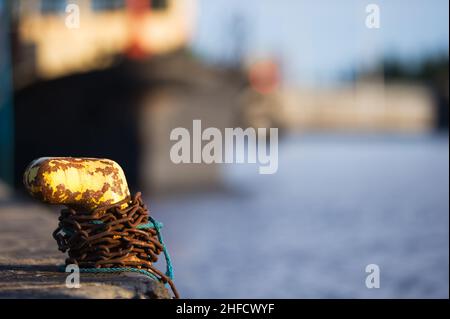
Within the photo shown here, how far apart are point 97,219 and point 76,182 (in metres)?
0.16

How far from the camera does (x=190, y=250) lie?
34.0 ft

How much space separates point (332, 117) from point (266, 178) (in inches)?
1972

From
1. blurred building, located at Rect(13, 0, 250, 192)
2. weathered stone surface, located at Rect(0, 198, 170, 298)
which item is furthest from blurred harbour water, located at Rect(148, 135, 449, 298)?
weathered stone surface, located at Rect(0, 198, 170, 298)

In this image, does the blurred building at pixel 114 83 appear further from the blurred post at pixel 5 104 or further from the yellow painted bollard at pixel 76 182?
the yellow painted bollard at pixel 76 182

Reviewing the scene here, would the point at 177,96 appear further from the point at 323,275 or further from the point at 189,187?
the point at 323,275

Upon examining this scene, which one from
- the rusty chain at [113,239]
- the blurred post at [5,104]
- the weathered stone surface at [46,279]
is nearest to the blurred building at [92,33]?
the blurred post at [5,104]

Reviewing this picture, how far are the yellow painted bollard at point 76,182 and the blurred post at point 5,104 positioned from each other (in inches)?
678

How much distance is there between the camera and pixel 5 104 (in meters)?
19.7

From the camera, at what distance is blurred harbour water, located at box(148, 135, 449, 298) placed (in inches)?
298

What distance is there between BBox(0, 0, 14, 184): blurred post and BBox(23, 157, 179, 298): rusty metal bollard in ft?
56.6

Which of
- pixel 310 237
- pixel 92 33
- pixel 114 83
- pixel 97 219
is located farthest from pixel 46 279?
pixel 92 33

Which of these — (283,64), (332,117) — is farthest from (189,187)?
(332,117)

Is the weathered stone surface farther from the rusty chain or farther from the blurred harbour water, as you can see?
the blurred harbour water

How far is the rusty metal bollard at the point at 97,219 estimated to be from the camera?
8.72ft
